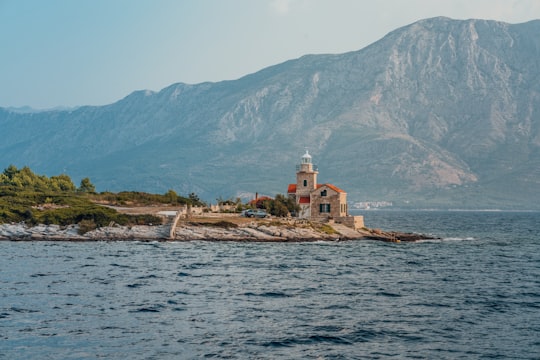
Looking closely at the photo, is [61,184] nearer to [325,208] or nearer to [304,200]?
[304,200]

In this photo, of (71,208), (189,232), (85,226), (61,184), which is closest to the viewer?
(189,232)

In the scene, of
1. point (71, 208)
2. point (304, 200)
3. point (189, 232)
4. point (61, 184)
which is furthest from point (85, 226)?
point (61, 184)

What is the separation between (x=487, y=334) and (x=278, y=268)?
30.1 metres

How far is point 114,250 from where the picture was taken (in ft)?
269

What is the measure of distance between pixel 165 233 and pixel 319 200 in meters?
27.8

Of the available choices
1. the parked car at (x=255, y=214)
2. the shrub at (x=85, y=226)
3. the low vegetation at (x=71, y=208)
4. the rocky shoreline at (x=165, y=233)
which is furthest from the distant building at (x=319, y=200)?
the shrub at (x=85, y=226)

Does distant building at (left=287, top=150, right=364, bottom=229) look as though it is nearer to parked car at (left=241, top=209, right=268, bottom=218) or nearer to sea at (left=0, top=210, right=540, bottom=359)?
parked car at (left=241, top=209, right=268, bottom=218)

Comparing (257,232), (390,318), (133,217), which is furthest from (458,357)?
(133,217)

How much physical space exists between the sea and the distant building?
31.0 metres

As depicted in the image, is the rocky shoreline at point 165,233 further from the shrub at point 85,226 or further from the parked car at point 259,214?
the parked car at point 259,214

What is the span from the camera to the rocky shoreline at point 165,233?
96750 millimetres

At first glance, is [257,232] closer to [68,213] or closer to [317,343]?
[68,213]

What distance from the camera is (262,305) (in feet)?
155

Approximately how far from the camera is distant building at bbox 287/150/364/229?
112750 millimetres
